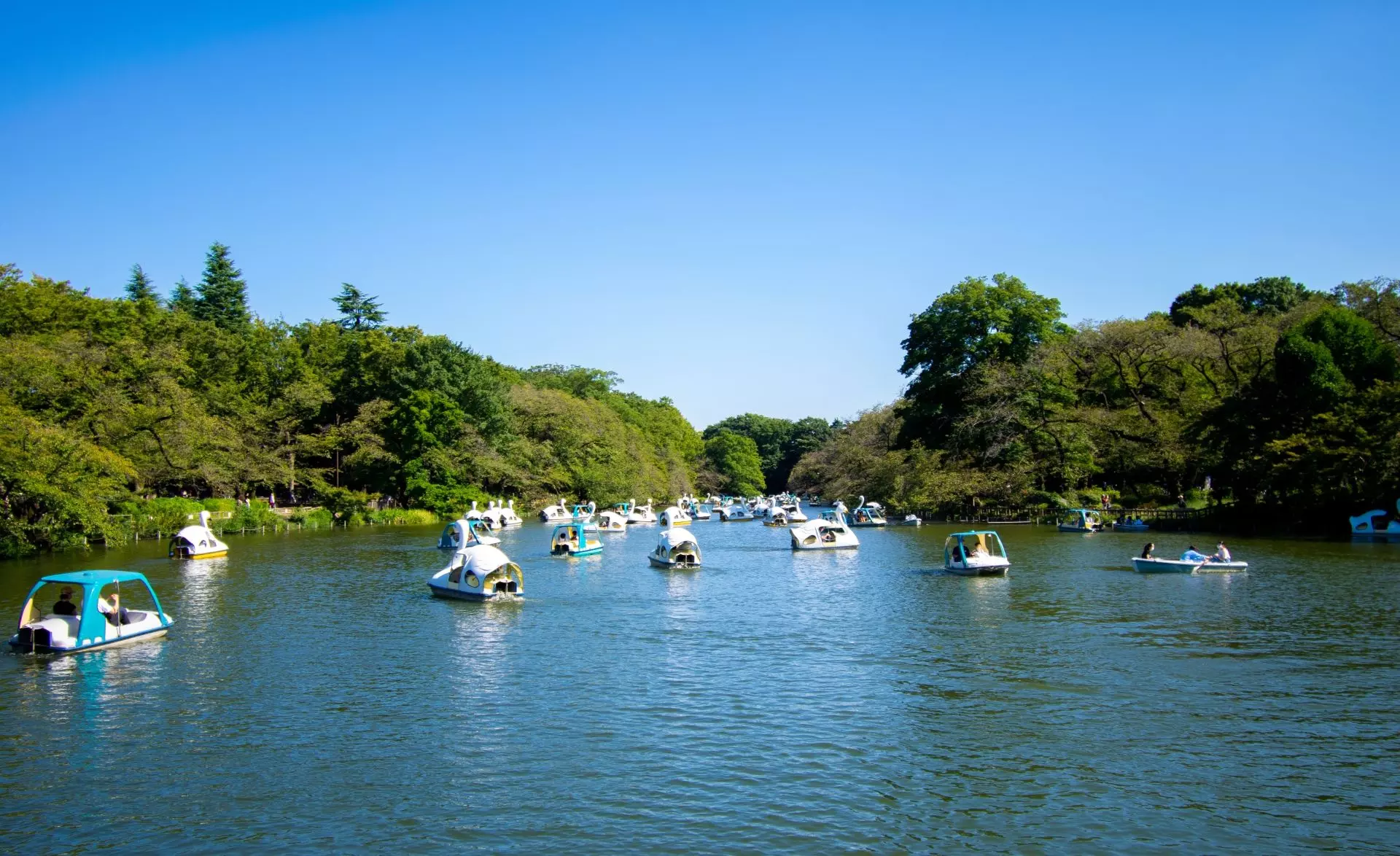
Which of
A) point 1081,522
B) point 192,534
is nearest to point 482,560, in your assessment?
point 192,534

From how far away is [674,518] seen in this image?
81.3 meters

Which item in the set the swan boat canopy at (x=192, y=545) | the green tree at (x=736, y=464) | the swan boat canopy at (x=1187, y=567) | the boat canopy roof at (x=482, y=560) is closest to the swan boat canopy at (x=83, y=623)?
the boat canopy roof at (x=482, y=560)

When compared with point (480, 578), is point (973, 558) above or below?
below

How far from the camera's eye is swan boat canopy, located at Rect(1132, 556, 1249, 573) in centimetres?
3519

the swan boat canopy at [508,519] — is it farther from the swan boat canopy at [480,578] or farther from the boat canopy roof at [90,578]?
the boat canopy roof at [90,578]

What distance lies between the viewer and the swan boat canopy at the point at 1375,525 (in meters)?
45.8

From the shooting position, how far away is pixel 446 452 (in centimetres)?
8138

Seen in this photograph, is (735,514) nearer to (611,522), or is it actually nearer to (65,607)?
(611,522)

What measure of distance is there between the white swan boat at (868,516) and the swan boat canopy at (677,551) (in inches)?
1387

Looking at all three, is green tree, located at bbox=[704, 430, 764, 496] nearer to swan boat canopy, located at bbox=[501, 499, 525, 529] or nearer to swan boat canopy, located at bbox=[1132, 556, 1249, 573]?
swan boat canopy, located at bbox=[501, 499, 525, 529]

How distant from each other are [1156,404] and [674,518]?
3829 cm

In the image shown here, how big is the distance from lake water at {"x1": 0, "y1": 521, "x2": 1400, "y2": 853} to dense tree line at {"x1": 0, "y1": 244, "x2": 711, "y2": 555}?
53.4ft

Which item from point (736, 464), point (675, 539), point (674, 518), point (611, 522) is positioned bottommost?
point (674, 518)

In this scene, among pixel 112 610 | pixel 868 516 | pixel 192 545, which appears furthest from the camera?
pixel 868 516
